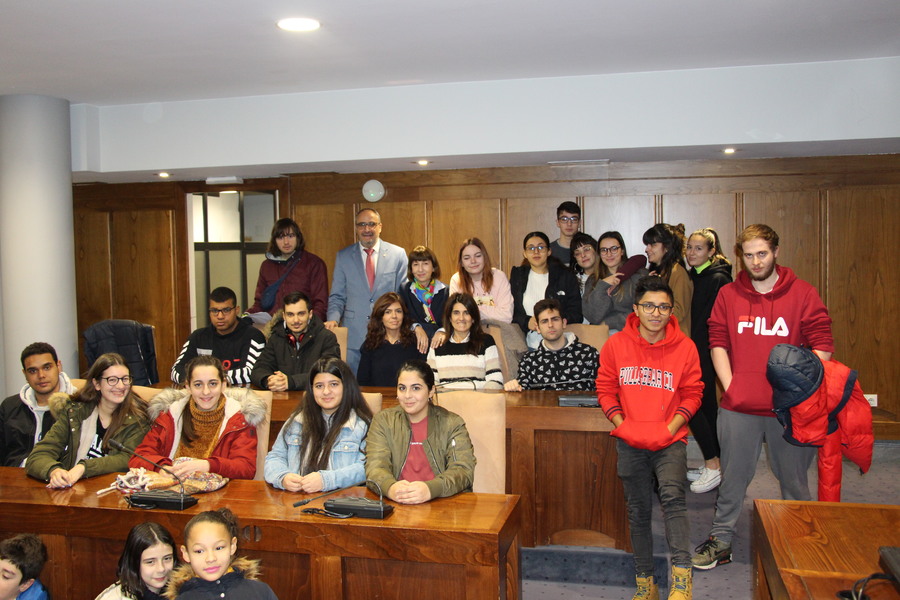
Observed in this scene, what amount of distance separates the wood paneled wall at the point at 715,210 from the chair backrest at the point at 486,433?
3.06 m

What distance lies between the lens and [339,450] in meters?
3.22

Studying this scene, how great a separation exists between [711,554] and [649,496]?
0.55 meters

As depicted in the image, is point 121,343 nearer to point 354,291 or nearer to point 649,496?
point 354,291

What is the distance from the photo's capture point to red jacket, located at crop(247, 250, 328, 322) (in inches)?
217

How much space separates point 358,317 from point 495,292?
1.14 meters

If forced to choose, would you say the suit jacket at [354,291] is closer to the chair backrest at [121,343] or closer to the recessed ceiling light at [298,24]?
the chair backrest at [121,343]

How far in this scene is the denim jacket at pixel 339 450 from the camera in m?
3.11

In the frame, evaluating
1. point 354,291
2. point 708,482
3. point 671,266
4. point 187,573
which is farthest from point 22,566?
point 671,266

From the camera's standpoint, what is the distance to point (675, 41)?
14.0 feet

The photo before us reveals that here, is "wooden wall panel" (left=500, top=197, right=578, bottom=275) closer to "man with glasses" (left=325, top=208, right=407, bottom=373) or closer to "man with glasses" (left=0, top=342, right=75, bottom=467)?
"man with glasses" (left=325, top=208, right=407, bottom=373)

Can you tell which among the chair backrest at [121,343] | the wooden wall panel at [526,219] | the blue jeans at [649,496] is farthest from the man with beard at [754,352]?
the chair backrest at [121,343]

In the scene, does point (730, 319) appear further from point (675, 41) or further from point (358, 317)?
point (358, 317)

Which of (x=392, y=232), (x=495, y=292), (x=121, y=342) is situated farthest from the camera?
(x=392, y=232)

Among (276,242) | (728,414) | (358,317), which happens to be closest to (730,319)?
(728,414)
